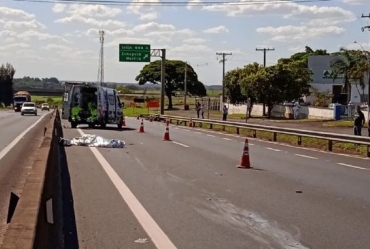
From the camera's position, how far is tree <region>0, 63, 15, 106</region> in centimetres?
14750

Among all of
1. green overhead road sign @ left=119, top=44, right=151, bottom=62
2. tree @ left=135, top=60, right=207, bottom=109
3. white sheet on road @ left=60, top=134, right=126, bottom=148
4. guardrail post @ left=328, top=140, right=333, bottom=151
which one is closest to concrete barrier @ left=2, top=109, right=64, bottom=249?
white sheet on road @ left=60, top=134, right=126, bottom=148

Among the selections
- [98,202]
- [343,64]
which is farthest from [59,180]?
[343,64]

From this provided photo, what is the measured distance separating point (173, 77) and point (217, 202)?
10336cm

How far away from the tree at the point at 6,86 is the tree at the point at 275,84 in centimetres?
8422

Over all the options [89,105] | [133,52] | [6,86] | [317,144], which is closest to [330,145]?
[317,144]

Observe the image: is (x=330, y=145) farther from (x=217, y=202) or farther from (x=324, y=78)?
(x=324, y=78)

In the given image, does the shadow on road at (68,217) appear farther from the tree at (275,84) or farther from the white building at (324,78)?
the white building at (324,78)

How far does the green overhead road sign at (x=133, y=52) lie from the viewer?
61875mm

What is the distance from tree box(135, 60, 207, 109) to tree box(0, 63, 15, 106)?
140 ft

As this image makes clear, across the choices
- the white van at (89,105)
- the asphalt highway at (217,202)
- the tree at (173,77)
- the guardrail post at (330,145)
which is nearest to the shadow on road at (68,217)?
the asphalt highway at (217,202)

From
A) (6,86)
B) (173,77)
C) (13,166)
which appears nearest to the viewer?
(13,166)

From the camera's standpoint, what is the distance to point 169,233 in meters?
9.01

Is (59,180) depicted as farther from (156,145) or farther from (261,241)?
(156,145)

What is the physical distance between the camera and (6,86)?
14900 cm
